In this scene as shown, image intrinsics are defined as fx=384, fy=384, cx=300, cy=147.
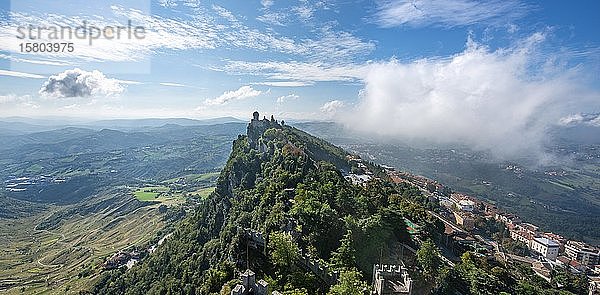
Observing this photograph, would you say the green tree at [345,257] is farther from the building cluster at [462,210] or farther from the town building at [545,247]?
the town building at [545,247]

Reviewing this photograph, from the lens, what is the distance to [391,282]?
2056 centimetres

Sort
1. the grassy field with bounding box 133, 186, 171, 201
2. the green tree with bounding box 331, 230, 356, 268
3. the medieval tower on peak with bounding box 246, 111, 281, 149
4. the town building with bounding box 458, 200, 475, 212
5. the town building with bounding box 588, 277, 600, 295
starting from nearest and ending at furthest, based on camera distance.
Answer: the green tree with bounding box 331, 230, 356, 268, the town building with bounding box 588, 277, 600, 295, the medieval tower on peak with bounding box 246, 111, 281, 149, the town building with bounding box 458, 200, 475, 212, the grassy field with bounding box 133, 186, 171, 201

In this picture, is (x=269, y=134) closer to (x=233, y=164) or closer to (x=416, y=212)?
(x=233, y=164)

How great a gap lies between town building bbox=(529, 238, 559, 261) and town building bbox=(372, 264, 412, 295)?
49.8 metres

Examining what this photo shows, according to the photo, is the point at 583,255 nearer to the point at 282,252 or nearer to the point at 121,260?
the point at 282,252

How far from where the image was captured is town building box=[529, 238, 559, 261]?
58.6 metres

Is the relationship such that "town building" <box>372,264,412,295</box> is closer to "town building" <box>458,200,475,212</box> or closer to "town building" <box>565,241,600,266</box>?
"town building" <box>565,241,600,266</box>

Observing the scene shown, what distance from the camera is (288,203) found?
116 feet

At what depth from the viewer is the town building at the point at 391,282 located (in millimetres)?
19672

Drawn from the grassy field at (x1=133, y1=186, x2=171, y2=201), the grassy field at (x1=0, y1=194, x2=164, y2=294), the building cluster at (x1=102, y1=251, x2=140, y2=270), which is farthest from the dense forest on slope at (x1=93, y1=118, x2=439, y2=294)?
the grassy field at (x1=133, y1=186, x2=171, y2=201)

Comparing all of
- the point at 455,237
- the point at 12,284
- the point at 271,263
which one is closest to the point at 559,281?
the point at 455,237

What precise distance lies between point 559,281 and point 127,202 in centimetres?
14822

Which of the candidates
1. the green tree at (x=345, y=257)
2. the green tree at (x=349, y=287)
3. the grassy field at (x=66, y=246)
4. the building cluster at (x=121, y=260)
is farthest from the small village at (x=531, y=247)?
the grassy field at (x=66, y=246)

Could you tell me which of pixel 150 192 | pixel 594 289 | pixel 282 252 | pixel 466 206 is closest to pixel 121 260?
pixel 466 206
